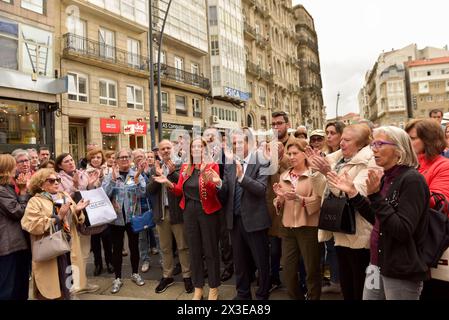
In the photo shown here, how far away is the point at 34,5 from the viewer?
1580 cm

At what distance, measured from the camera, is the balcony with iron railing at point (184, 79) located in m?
23.9

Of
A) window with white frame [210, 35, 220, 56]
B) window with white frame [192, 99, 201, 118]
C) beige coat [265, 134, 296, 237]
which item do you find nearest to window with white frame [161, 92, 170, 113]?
window with white frame [192, 99, 201, 118]

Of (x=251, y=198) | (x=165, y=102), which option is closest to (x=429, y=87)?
(x=165, y=102)

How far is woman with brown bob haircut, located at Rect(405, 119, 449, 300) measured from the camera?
96.7 inches

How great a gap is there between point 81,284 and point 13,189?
1.57 m

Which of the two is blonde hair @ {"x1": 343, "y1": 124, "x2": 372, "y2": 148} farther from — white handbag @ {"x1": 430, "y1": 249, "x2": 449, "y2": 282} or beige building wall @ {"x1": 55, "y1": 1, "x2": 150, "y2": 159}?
beige building wall @ {"x1": 55, "y1": 1, "x2": 150, "y2": 159}

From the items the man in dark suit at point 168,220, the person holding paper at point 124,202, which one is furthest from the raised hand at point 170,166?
the person holding paper at point 124,202

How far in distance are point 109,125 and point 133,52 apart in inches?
243

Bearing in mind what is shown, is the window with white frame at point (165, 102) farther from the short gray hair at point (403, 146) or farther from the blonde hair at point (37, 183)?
the short gray hair at point (403, 146)

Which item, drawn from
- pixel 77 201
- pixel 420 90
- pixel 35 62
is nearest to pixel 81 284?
pixel 77 201

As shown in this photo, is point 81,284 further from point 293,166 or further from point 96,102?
point 96,102

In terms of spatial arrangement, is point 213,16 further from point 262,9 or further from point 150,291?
point 150,291

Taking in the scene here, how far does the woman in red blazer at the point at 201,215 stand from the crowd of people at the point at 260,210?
0.01m

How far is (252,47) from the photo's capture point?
121ft
